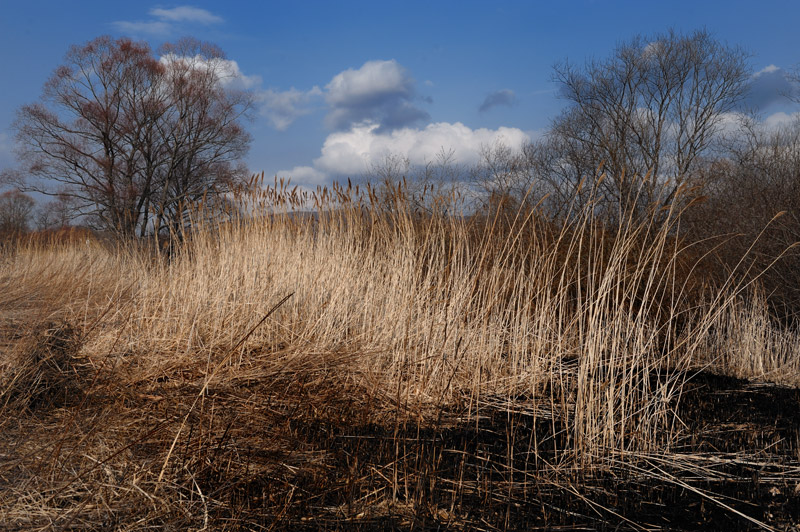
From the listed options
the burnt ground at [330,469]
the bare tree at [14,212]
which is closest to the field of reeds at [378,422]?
the burnt ground at [330,469]

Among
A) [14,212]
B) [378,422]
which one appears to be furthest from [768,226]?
[14,212]

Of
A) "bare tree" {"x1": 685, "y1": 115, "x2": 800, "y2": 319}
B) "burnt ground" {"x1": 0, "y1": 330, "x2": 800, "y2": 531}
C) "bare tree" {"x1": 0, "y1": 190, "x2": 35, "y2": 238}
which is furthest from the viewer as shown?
"bare tree" {"x1": 0, "y1": 190, "x2": 35, "y2": 238}

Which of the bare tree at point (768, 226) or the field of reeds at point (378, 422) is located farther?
the bare tree at point (768, 226)

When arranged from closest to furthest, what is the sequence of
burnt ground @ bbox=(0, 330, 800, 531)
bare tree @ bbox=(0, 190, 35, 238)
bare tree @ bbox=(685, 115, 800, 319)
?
burnt ground @ bbox=(0, 330, 800, 531), bare tree @ bbox=(685, 115, 800, 319), bare tree @ bbox=(0, 190, 35, 238)

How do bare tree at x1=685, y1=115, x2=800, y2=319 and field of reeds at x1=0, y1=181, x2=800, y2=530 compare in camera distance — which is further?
bare tree at x1=685, y1=115, x2=800, y2=319

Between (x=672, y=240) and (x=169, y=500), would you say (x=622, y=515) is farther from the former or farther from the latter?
(x=672, y=240)

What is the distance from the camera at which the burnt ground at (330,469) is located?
1.69m

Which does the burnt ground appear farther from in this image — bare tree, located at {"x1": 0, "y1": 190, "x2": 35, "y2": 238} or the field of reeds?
bare tree, located at {"x1": 0, "y1": 190, "x2": 35, "y2": 238}

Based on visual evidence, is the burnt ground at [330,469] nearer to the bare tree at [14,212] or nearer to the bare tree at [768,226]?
the bare tree at [768,226]

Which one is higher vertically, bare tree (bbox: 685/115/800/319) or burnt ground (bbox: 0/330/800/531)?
bare tree (bbox: 685/115/800/319)

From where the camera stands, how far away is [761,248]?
458cm

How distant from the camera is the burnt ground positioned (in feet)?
5.55

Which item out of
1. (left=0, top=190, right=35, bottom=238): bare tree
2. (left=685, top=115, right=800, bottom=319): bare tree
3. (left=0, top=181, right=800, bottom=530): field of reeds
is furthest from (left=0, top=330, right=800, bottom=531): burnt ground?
(left=0, top=190, right=35, bottom=238): bare tree

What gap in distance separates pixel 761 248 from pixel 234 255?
4898 mm
